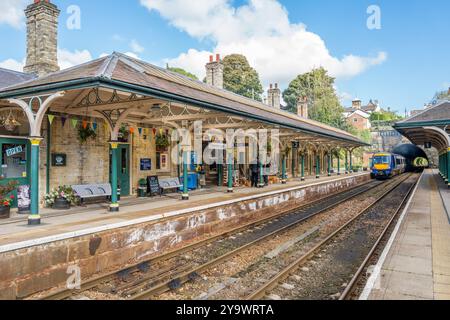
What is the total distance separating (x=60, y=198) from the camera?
336 inches

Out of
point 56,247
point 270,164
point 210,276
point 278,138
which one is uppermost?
point 278,138

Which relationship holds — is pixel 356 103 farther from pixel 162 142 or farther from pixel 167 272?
pixel 167 272

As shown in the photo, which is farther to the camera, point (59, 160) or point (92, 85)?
point (59, 160)

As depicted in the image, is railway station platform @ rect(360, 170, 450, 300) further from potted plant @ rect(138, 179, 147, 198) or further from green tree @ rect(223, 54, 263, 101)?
green tree @ rect(223, 54, 263, 101)

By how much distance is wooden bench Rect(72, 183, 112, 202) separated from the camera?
357 inches

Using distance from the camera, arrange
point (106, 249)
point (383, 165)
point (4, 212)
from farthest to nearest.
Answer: point (383, 165)
point (4, 212)
point (106, 249)

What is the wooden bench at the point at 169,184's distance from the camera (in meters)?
11.9

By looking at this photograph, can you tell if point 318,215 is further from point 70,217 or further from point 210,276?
point 70,217

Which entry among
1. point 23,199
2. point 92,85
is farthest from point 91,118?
point 92,85

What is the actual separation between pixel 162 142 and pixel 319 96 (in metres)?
45.1

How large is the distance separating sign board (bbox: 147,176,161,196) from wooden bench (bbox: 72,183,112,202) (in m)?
1.63
